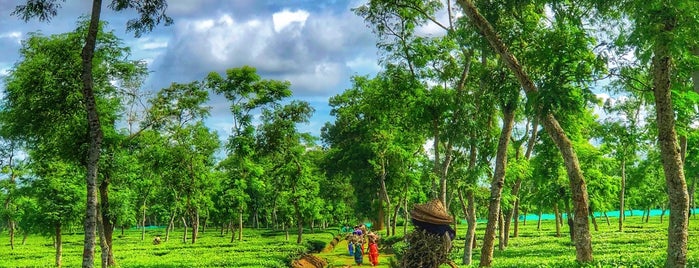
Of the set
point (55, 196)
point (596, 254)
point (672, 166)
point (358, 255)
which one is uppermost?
point (672, 166)

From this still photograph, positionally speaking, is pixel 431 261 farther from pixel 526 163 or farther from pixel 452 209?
pixel 452 209

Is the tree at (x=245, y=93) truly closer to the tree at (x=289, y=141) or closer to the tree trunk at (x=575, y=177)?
the tree at (x=289, y=141)

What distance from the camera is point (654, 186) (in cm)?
6419

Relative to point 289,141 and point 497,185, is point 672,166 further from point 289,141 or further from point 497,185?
point 289,141

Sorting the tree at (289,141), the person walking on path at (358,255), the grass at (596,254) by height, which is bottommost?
the person walking on path at (358,255)

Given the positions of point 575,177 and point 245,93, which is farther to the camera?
point 245,93

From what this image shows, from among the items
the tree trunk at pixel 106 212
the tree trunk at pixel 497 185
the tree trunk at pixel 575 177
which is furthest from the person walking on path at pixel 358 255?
the tree trunk at pixel 575 177

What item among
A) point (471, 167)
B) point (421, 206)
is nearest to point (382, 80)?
point (471, 167)

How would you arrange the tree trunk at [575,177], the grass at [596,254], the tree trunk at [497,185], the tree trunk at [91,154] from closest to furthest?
1. the tree trunk at [575,177]
2. the grass at [596,254]
3. the tree trunk at [91,154]
4. the tree trunk at [497,185]

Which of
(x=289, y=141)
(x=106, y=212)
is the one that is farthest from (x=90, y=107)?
(x=289, y=141)

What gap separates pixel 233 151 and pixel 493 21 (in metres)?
29.6

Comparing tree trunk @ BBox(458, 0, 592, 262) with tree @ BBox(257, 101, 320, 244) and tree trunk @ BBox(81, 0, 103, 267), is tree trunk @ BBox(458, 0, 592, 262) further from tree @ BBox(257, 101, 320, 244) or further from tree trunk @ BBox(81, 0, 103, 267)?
tree @ BBox(257, 101, 320, 244)

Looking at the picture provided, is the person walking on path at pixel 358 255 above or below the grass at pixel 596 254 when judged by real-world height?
below

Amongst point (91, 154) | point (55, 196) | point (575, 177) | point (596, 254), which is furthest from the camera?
point (55, 196)
